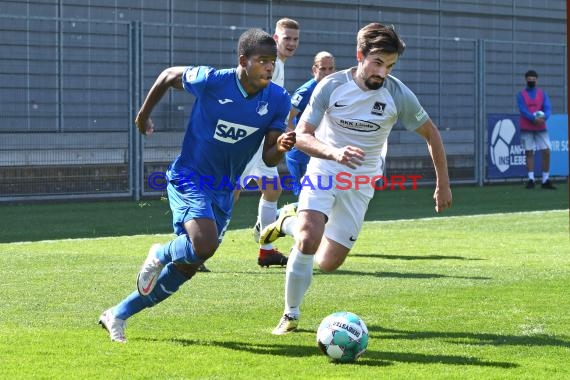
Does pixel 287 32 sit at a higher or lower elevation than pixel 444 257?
higher

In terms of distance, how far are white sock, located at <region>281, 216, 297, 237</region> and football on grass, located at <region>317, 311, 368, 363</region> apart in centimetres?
336

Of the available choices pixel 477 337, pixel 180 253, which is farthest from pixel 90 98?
pixel 477 337

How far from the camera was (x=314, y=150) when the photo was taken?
7.51 meters

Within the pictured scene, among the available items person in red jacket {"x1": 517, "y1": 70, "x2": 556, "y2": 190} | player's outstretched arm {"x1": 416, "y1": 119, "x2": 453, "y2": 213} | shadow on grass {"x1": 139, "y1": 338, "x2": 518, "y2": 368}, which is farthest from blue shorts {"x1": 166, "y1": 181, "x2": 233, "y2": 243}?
person in red jacket {"x1": 517, "y1": 70, "x2": 556, "y2": 190}

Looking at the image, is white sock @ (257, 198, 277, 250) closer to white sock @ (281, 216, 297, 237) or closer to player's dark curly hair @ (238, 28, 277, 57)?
white sock @ (281, 216, 297, 237)

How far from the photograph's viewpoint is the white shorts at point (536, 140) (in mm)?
24344

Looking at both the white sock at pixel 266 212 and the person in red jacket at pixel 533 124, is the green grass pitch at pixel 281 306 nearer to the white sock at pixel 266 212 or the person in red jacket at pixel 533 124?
the white sock at pixel 266 212

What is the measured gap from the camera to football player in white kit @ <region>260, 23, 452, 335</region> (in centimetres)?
780

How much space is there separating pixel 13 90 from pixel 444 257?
8939 mm

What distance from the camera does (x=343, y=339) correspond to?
6785mm

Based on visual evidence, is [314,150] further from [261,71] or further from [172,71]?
[172,71]

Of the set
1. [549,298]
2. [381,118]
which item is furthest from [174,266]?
[549,298]

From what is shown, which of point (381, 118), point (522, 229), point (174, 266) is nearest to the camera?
point (174, 266)

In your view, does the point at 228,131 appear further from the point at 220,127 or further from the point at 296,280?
the point at 296,280
